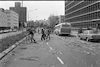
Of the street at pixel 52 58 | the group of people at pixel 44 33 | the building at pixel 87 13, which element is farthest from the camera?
the building at pixel 87 13

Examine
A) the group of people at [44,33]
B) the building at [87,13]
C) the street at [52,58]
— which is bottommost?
the street at [52,58]

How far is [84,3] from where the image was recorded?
84.9 m

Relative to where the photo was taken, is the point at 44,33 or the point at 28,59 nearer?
the point at 28,59

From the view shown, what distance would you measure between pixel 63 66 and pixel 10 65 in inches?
101

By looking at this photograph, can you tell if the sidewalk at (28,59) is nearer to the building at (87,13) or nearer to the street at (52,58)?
the street at (52,58)

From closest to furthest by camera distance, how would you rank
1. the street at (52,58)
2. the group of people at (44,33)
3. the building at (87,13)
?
the street at (52,58) < the group of people at (44,33) < the building at (87,13)

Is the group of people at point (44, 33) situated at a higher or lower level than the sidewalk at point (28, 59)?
higher

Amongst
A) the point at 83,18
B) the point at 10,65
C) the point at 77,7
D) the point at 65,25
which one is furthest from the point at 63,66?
the point at 77,7

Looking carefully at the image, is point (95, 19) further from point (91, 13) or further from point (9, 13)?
point (9, 13)

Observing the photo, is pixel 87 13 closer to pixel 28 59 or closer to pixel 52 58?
pixel 52 58

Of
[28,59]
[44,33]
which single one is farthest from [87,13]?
[28,59]

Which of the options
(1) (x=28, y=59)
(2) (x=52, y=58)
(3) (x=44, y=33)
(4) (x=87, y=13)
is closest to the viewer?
(1) (x=28, y=59)

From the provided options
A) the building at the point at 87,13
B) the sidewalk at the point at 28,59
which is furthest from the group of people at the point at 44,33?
the building at the point at 87,13

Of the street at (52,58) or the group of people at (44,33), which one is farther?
the group of people at (44,33)
